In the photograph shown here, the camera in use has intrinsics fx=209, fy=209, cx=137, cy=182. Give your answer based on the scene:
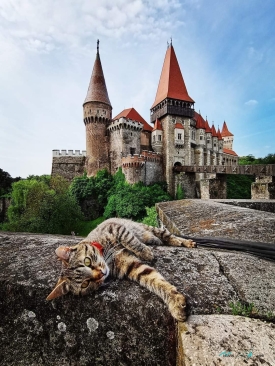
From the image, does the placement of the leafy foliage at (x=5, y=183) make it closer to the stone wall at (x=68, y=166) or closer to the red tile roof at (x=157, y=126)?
the stone wall at (x=68, y=166)

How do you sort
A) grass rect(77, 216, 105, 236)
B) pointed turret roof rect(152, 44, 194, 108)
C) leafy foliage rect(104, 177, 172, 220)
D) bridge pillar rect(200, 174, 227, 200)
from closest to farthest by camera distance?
bridge pillar rect(200, 174, 227, 200)
leafy foliage rect(104, 177, 172, 220)
grass rect(77, 216, 105, 236)
pointed turret roof rect(152, 44, 194, 108)

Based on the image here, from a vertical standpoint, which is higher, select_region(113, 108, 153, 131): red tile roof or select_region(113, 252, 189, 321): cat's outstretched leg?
select_region(113, 108, 153, 131): red tile roof

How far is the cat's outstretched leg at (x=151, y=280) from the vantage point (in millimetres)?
992

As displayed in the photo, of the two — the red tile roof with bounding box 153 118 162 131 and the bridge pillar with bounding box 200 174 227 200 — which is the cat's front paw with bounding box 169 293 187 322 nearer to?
the bridge pillar with bounding box 200 174 227 200

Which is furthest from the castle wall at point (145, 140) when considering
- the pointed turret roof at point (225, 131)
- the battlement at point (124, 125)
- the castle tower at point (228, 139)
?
the pointed turret roof at point (225, 131)

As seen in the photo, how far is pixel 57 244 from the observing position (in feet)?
6.16

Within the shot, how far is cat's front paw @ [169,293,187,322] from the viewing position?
37.9 inches

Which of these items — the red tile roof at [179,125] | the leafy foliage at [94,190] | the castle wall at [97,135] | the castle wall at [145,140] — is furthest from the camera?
the castle wall at [145,140]

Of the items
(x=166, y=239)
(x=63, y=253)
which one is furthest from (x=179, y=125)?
(x=63, y=253)

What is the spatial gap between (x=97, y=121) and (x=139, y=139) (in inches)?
234

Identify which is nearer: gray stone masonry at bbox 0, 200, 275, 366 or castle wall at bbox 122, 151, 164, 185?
gray stone masonry at bbox 0, 200, 275, 366

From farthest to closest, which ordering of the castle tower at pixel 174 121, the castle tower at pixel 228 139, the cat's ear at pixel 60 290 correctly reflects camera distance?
the castle tower at pixel 228 139 → the castle tower at pixel 174 121 → the cat's ear at pixel 60 290

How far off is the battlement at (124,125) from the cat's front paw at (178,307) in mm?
26170

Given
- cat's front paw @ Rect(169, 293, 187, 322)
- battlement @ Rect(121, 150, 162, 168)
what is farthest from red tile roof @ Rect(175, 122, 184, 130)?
cat's front paw @ Rect(169, 293, 187, 322)
